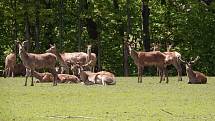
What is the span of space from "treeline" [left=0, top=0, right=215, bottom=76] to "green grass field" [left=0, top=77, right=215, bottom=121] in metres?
20.2

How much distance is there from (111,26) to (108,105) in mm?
29526

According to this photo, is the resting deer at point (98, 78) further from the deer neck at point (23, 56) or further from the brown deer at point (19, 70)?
the brown deer at point (19, 70)

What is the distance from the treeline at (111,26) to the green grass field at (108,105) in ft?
66.3

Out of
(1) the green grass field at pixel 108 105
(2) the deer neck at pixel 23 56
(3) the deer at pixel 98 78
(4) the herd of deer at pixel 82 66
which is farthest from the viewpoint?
(3) the deer at pixel 98 78

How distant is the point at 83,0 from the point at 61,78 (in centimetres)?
1699

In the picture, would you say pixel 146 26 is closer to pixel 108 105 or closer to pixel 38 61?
pixel 38 61

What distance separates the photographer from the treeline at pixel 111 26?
130ft

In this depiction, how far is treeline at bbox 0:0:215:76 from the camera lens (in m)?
39.6

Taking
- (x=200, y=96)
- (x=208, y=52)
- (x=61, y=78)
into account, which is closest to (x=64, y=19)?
(x=208, y=52)

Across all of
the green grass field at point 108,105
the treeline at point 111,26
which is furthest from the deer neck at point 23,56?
the treeline at point 111,26

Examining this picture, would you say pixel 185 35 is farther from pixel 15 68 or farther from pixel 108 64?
pixel 15 68

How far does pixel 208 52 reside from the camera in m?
40.4

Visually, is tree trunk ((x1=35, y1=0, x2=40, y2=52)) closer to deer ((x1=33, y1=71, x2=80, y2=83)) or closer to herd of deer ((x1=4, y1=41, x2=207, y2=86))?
herd of deer ((x1=4, y1=41, x2=207, y2=86))

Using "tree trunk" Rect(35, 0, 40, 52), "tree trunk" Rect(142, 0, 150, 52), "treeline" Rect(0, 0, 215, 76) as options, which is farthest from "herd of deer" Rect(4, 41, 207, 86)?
"tree trunk" Rect(142, 0, 150, 52)
